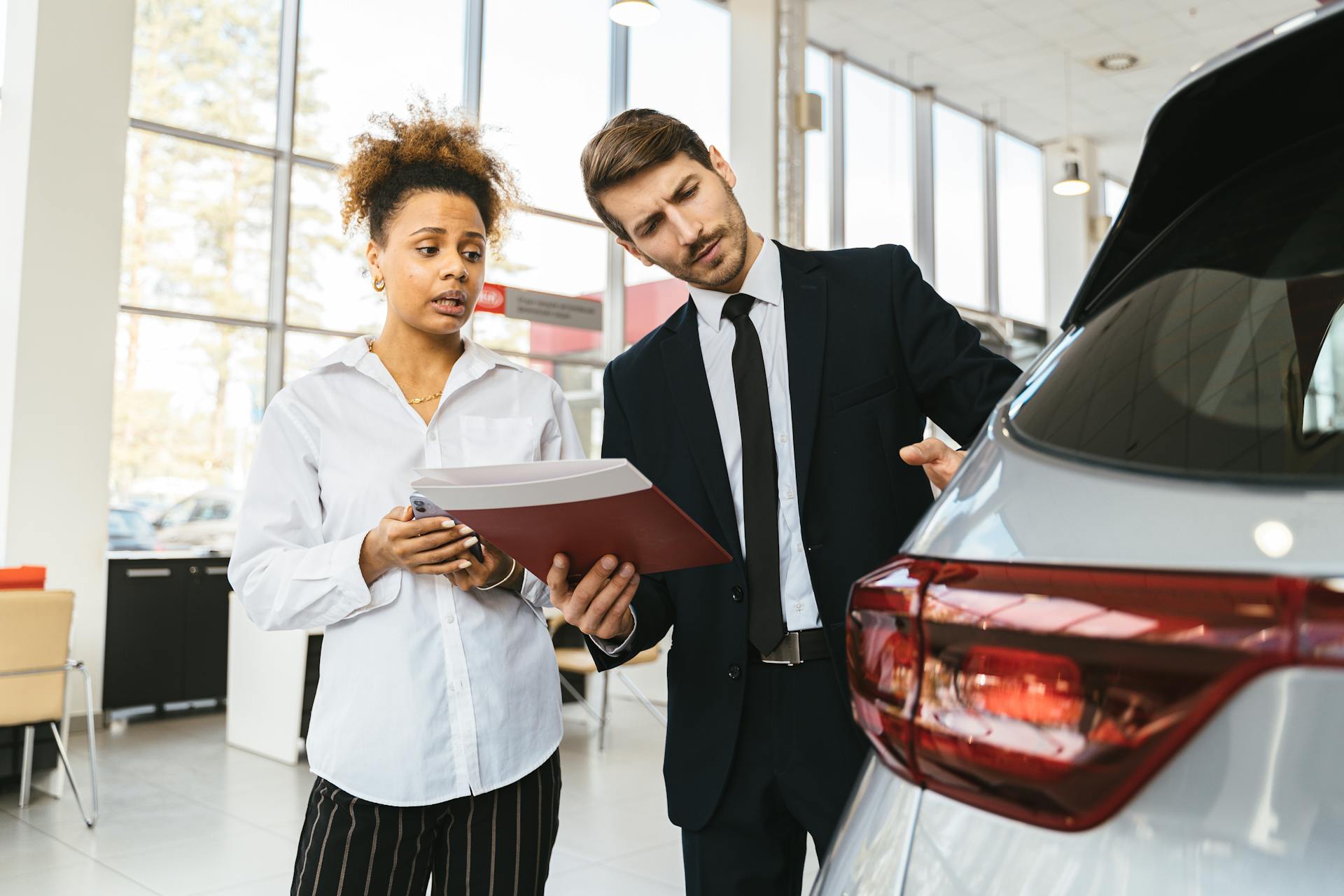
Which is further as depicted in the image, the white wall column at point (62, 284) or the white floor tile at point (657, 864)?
the white wall column at point (62, 284)

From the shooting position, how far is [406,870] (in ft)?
4.53

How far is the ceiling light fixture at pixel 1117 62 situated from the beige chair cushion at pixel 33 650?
10282 millimetres

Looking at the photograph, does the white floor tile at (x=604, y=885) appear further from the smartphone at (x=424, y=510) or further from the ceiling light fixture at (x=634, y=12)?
the ceiling light fixture at (x=634, y=12)

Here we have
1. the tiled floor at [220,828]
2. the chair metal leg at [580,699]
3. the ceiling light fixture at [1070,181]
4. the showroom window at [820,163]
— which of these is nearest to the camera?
the tiled floor at [220,828]

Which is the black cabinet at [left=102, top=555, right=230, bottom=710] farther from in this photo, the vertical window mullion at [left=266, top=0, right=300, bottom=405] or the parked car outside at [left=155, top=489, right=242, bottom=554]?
the vertical window mullion at [left=266, top=0, right=300, bottom=405]

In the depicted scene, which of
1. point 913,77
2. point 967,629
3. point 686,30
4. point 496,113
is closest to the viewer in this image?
point 967,629

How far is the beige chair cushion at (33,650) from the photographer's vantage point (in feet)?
12.9

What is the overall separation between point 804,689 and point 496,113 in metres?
7.42

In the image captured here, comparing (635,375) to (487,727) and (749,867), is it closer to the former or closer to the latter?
(487,727)

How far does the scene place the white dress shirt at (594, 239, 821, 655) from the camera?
1396 mm

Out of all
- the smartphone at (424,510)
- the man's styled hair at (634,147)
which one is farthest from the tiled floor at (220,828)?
the man's styled hair at (634,147)

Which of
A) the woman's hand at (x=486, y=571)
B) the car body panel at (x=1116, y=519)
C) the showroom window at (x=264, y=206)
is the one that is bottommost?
the woman's hand at (x=486, y=571)

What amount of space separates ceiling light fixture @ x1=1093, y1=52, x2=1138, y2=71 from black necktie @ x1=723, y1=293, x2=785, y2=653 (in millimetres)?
10662

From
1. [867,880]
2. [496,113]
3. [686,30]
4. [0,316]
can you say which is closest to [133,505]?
[0,316]
